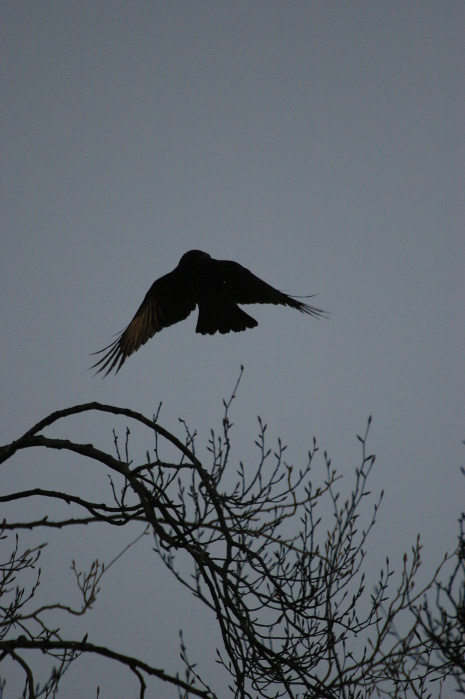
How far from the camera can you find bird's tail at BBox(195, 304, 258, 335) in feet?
20.8

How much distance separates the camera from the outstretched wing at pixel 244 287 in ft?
21.4

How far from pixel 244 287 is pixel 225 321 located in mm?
468

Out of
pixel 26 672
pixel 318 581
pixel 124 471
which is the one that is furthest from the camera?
pixel 318 581

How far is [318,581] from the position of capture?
10.0 feet

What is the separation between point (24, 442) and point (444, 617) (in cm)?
194

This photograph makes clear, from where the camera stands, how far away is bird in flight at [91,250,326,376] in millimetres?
6379

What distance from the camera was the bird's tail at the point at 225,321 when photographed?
6.35 metres

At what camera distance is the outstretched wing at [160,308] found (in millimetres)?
6438

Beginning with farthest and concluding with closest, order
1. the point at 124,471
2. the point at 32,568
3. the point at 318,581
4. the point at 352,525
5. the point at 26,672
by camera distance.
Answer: the point at 32,568
the point at 352,525
the point at 318,581
the point at 124,471
the point at 26,672

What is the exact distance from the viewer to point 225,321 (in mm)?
6379

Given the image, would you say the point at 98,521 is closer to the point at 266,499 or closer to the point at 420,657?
the point at 266,499

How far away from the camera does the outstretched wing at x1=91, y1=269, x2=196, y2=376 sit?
644 centimetres

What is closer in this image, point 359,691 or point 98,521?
point 98,521

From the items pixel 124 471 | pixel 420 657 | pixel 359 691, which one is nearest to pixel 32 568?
pixel 124 471
